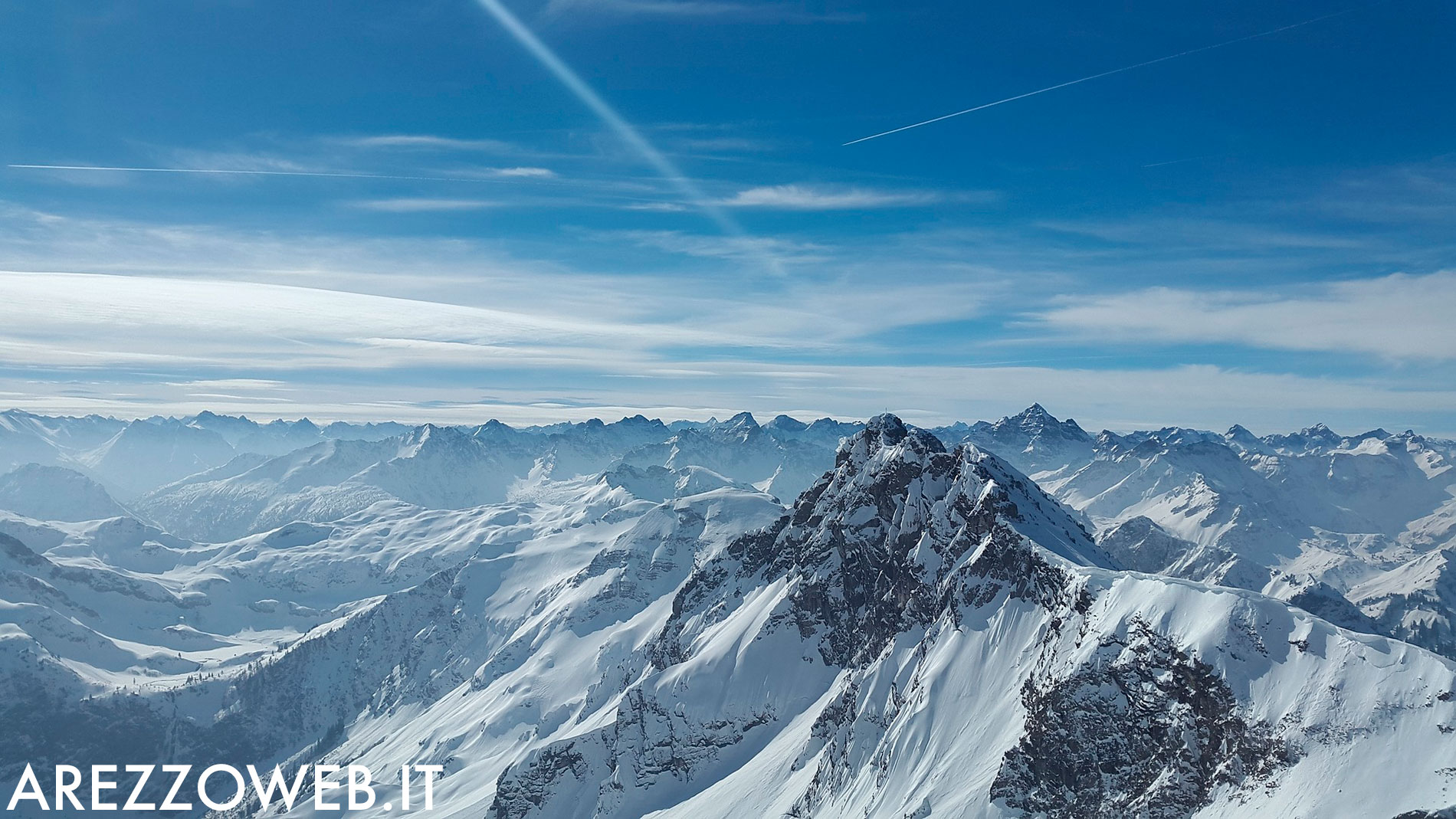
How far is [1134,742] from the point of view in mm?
121500

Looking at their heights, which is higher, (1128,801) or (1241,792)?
(1241,792)

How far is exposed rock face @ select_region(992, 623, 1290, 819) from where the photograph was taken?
111 meters

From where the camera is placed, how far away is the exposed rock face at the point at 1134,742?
11100 centimetres

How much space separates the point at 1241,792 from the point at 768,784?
106569 millimetres

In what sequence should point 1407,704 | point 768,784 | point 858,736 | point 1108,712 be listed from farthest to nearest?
point 768,784 → point 858,736 → point 1108,712 → point 1407,704

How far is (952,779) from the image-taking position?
484ft

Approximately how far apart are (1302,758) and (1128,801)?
2457 centimetres

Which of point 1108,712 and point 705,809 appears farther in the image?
point 705,809

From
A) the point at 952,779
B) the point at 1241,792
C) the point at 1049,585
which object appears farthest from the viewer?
the point at 1049,585

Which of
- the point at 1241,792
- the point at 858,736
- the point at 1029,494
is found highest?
the point at 1029,494

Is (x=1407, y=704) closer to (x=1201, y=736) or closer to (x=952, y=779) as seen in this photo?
(x=1201, y=736)

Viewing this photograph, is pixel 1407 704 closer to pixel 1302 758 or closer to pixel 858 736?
pixel 1302 758

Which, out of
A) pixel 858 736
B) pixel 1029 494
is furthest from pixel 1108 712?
pixel 1029 494

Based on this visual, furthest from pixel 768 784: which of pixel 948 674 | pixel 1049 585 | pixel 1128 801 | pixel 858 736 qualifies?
pixel 1128 801
